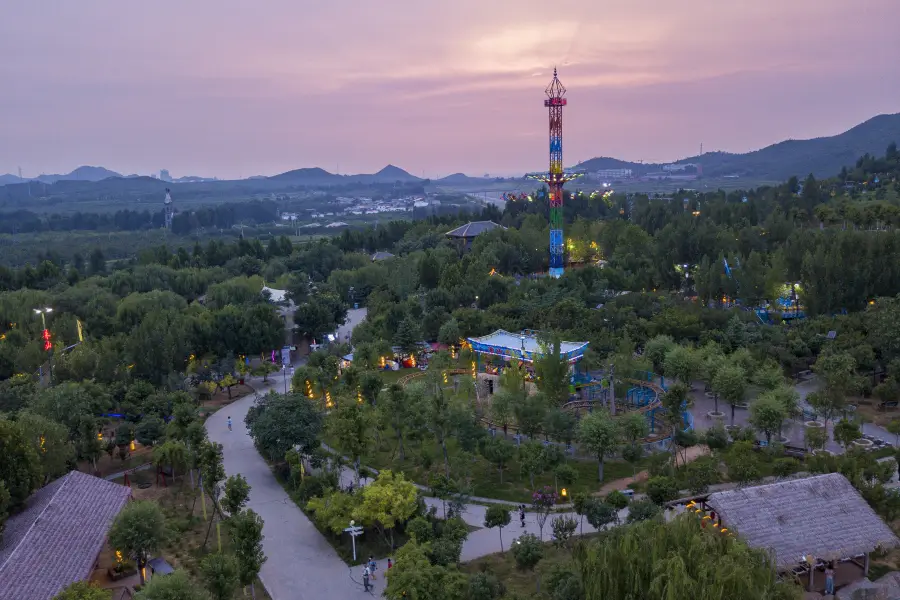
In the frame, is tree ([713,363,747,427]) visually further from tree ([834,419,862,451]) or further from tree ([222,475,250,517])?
tree ([222,475,250,517])

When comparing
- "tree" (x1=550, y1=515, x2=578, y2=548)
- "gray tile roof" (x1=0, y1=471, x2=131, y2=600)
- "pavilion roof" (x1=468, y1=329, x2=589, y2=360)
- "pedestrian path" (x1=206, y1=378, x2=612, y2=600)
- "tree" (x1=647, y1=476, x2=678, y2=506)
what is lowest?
"pedestrian path" (x1=206, y1=378, x2=612, y2=600)

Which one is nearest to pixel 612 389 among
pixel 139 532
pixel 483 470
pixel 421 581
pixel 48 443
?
pixel 483 470

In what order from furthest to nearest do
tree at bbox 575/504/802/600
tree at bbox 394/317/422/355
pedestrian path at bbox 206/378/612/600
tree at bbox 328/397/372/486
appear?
1. tree at bbox 394/317/422/355
2. tree at bbox 328/397/372/486
3. pedestrian path at bbox 206/378/612/600
4. tree at bbox 575/504/802/600

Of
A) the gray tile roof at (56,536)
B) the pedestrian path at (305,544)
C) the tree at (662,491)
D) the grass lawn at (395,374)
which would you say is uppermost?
the gray tile roof at (56,536)

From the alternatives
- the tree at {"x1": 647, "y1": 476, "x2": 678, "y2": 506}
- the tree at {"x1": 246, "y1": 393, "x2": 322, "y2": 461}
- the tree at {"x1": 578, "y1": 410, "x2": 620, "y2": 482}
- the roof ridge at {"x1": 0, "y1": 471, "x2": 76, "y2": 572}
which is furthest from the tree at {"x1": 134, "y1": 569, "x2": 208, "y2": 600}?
the tree at {"x1": 578, "y1": 410, "x2": 620, "y2": 482}

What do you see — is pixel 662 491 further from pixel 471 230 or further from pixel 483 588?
pixel 471 230

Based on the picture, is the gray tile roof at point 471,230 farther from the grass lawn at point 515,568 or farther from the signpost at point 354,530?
the grass lawn at point 515,568

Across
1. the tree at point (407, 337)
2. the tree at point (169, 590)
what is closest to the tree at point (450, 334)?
the tree at point (407, 337)

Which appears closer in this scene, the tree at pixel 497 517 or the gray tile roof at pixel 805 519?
the gray tile roof at pixel 805 519
